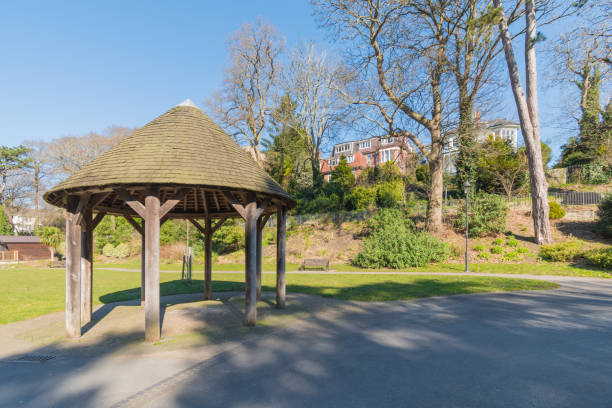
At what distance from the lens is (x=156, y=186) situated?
24.1ft

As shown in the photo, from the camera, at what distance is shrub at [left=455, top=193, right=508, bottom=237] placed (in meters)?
23.5

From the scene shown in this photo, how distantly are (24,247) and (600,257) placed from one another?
53718 mm

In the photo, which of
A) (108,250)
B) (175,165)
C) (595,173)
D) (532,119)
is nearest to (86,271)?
(175,165)

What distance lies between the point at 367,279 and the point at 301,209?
19342mm

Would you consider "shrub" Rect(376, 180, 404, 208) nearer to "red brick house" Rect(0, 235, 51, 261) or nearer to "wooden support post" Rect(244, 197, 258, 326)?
"wooden support post" Rect(244, 197, 258, 326)

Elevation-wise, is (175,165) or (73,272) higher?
(175,165)

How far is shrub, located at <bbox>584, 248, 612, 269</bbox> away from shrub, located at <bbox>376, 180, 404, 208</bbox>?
14.5 metres

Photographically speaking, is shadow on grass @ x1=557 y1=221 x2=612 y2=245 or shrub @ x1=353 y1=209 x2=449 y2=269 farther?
shrub @ x1=353 y1=209 x2=449 y2=269

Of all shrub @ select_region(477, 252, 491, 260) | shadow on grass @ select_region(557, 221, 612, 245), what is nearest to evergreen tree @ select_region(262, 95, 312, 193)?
shrub @ select_region(477, 252, 491, 260)

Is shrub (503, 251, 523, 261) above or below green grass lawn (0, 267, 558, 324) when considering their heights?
above

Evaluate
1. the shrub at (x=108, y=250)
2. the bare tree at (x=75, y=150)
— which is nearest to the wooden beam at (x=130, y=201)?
the shrub at (x=108, y=250)

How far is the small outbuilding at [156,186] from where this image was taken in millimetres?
7219

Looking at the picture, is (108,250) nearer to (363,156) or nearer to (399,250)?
(399,250)

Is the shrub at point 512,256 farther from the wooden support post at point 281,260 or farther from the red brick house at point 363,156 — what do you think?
the red brick house at point 363,156
